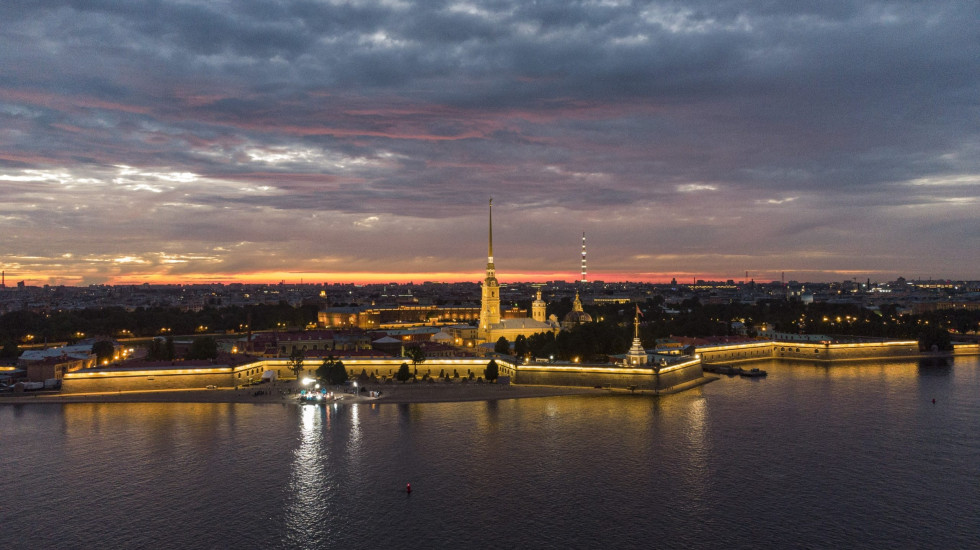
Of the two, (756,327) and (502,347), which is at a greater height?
(756,327)

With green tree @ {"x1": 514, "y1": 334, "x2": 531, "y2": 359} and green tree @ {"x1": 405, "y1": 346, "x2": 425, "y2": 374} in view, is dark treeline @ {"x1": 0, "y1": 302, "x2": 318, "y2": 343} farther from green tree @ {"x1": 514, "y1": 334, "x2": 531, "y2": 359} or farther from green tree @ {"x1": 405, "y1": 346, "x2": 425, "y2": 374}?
green tree @ {"x1": 514, "y1": 334, "x2": 531, "y2": 359}

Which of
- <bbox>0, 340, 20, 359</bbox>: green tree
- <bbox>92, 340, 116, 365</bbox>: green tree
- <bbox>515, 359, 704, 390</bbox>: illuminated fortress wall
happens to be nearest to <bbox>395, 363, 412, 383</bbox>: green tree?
<bbox>515, 359, 704, 390</bbox>: illuminated fortress wall

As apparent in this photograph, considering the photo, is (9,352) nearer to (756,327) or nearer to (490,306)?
(490,306)

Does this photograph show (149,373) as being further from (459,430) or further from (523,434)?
(523,434)

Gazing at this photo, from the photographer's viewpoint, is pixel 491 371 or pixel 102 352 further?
pixel 102 352

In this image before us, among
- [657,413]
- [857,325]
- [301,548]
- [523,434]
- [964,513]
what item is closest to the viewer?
[301,548]

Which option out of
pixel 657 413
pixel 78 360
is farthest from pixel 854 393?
pixel 78 360

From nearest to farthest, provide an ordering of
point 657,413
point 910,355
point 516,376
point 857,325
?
point 657,413 < point 516,376 < point 910,355 < point 857,325

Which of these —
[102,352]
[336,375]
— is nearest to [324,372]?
[336,375]
